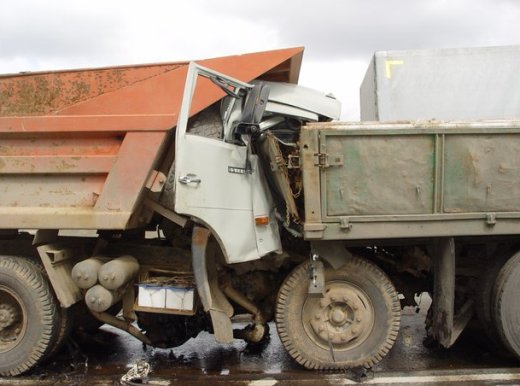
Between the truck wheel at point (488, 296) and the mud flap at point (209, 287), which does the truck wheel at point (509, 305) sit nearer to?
the truck wheel at point (488, 296)

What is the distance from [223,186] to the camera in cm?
405

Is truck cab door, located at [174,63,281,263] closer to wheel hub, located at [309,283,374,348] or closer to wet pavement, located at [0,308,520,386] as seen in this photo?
wheel hub, located at [309,283,374,348]

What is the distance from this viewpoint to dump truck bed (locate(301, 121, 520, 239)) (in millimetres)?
4027

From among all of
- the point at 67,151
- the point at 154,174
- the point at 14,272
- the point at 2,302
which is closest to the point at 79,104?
the point at 67,151

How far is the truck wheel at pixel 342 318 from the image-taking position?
436cm

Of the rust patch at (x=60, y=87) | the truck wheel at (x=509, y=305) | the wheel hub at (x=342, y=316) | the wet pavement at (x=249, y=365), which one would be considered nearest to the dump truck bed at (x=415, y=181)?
the truck wheel at (x=509, y=305)

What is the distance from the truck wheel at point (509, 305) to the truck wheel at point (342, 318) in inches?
30.9

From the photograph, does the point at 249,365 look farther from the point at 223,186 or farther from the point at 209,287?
the point at 223,186

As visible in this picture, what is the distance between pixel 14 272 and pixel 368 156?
3024 millimetres

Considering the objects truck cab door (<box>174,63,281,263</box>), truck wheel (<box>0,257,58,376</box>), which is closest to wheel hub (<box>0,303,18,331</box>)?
truck wheel (<box>0,257,58,376</box>)

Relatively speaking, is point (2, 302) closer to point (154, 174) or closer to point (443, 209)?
point (154, 174)

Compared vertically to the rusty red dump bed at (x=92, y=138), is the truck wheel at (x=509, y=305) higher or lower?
lower

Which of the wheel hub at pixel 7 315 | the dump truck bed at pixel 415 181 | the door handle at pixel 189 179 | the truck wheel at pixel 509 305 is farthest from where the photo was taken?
the wheel hub at pixel 7 315

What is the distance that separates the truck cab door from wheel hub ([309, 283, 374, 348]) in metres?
0.61
